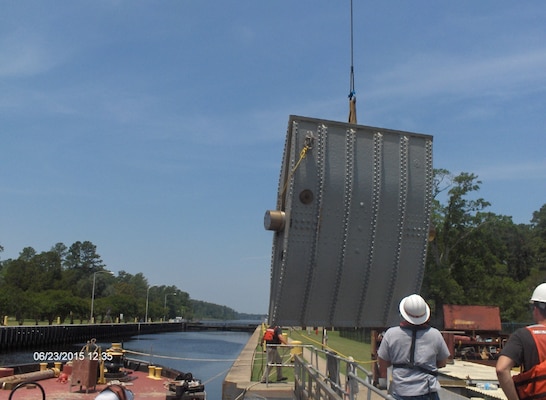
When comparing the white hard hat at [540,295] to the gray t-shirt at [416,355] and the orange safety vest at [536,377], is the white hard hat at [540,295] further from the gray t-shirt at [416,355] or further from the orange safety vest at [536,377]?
the gray t-shirt at [416,355]

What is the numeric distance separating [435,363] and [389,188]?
3.48 meters

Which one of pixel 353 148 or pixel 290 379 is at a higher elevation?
pixel 353 148

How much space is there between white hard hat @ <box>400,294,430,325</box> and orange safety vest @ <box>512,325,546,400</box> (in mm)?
1090

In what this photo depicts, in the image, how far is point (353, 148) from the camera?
25.1ft

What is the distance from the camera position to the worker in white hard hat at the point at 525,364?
355 cm

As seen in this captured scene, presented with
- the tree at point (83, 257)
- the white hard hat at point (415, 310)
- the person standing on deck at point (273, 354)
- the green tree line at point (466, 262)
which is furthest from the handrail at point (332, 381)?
the tree at point (83, 257)

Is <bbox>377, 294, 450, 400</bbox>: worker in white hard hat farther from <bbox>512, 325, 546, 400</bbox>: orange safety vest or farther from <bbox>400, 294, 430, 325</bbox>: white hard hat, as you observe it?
<bbox>512, 325, 546, 400</bbox>: orange safety vest

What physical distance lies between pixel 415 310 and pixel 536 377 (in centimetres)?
123

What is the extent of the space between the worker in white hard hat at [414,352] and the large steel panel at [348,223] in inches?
114

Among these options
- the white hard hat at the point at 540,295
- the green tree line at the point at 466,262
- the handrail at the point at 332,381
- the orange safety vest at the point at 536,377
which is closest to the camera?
the orange safety vest at the point at 536,377

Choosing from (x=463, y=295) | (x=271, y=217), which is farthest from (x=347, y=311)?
(x=463, y=295)

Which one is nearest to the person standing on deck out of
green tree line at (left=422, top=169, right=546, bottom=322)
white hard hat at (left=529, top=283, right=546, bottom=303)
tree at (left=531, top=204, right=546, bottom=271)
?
white hard hat at (left=529, top=283, right=546, bottom=303)

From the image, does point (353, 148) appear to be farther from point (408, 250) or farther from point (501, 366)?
point (501, 366)

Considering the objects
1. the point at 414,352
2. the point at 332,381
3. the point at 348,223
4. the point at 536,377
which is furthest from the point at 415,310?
the point at 332,381
